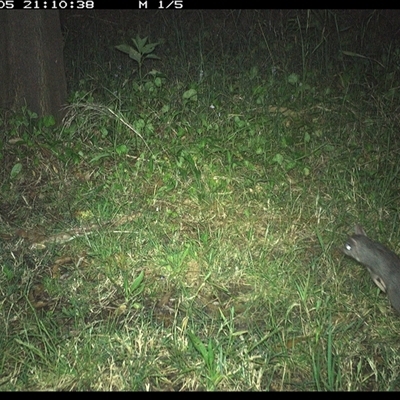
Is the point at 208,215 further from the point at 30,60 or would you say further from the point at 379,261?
the point at 30,60

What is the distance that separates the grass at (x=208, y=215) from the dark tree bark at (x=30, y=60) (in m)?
0.15

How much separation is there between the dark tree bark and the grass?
0.50 feet

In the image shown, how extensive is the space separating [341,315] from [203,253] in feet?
2.72

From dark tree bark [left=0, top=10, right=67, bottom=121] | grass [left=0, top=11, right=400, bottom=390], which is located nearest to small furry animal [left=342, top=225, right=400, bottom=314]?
grass [left=0, top=11, right=400, bottom=390]

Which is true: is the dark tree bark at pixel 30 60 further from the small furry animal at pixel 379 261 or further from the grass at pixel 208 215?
the small furry animal at pixel 379 261

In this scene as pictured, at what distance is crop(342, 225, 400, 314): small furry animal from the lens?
3.11 metres

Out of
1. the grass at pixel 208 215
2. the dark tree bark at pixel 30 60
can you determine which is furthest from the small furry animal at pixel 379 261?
the dark tree bark at pixel 30 60

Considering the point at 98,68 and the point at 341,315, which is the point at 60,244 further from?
the point at 98,68

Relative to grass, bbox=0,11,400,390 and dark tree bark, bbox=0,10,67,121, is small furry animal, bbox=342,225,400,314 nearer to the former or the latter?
grass, bbox=0,11,400,390

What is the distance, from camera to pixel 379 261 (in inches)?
125

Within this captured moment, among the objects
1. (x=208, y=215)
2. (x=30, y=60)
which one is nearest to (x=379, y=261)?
(x=208, y=215)

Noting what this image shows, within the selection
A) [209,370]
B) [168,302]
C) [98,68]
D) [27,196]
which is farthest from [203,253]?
[98,68]

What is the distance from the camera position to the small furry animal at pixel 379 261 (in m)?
3.11
